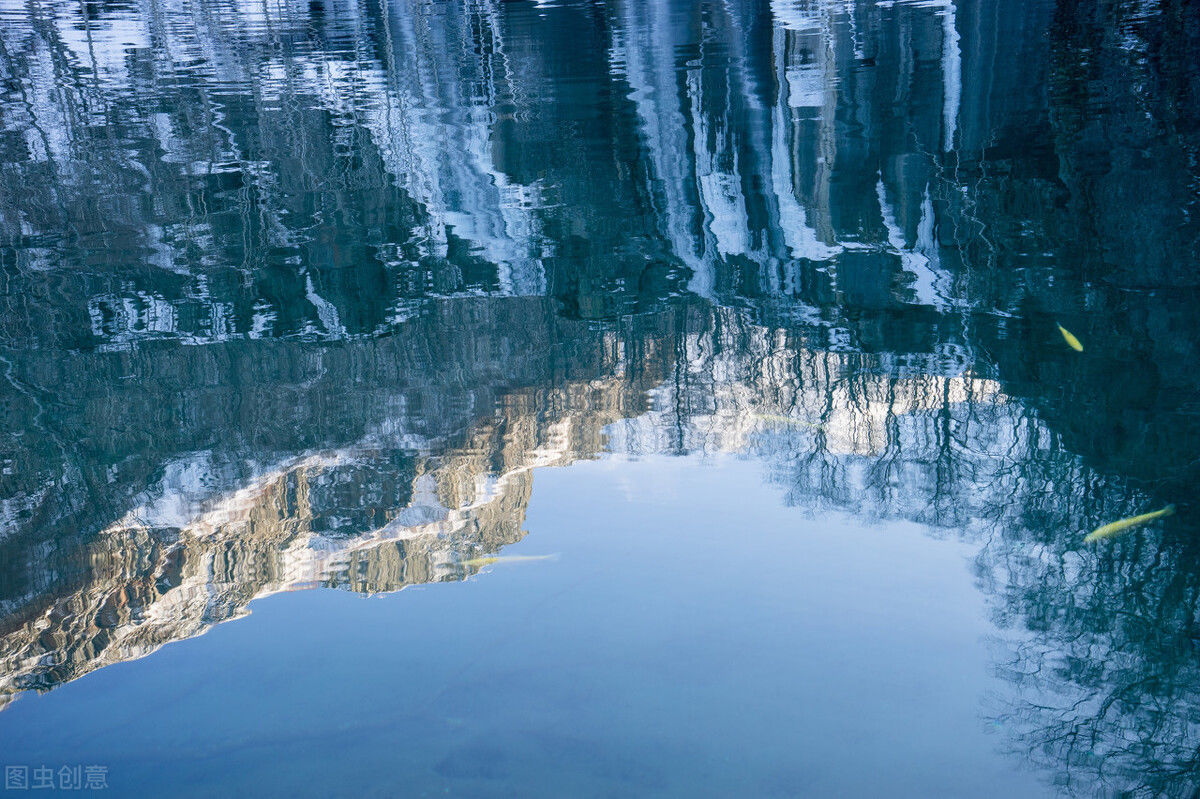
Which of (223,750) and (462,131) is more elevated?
(462,131)

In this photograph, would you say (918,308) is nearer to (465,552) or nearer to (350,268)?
(465,552)

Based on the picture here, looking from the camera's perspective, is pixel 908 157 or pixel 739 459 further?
pixel 908 157

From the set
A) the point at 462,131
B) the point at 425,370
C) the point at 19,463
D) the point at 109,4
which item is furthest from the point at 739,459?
the point at 109,4

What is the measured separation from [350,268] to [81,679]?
355cm

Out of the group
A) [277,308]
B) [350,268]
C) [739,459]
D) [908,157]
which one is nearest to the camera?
[739,459]

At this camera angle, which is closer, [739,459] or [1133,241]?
[739,459]

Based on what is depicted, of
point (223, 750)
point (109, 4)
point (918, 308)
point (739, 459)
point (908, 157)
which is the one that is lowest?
point (223, 750)

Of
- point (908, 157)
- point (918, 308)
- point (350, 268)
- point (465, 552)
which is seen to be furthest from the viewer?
point (908, 157)

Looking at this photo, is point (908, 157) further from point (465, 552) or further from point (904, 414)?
point (465, 552)

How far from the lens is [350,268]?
20.2 feet

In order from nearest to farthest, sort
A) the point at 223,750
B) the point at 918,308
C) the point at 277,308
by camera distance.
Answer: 1. the point at 223,750
2. the point at 918,308
3. the point at 277,308

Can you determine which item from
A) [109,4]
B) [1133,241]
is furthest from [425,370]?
[109,4]

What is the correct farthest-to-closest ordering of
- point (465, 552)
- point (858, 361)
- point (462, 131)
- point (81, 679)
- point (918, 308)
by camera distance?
point (462, 131), point (918, 308), point (858, 361), point (465, 552), point (81, 679)

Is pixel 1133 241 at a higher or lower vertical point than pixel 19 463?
higher
